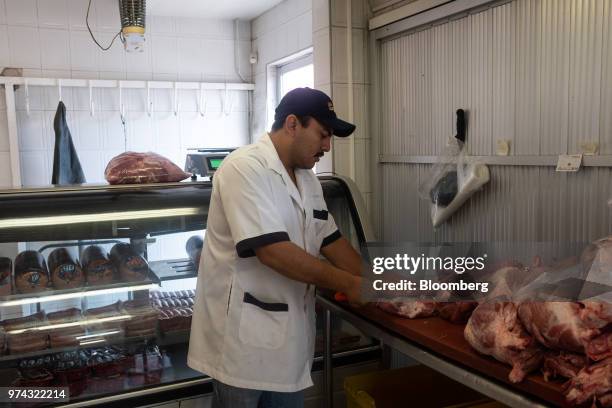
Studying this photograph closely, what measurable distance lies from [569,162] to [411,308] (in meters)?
0.76

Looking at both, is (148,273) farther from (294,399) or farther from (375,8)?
(375,8)

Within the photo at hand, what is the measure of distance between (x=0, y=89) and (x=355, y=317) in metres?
3.51

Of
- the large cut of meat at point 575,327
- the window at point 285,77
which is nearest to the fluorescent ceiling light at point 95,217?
the large cut of meat at point 575,327

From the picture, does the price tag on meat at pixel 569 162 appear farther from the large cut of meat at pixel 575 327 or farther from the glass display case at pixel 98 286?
the glass display case at pixel 98 286

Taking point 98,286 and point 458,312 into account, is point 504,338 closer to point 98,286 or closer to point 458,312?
point 458,312

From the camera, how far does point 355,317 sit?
1.91 meters

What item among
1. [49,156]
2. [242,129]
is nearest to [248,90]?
[242,129]

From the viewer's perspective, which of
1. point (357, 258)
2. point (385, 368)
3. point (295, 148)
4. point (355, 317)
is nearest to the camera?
point (295, 148)

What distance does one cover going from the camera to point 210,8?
14.8 feet

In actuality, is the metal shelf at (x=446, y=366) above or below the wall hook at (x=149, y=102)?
below

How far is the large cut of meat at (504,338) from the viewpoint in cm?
132

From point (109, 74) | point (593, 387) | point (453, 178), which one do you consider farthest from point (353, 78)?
point (109, 74)

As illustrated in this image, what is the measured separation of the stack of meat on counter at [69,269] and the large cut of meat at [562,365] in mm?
1567

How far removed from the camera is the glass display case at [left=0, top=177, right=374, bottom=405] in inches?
78.0
